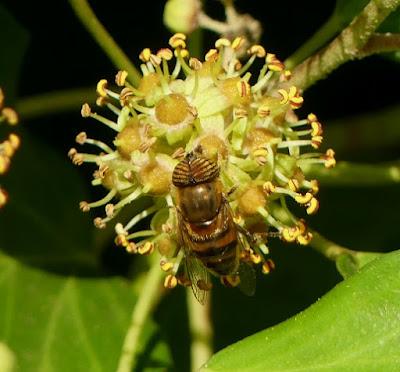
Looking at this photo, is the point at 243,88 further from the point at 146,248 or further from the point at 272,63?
the point at 146,248

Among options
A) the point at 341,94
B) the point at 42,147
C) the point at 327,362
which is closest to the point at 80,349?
the point at 42,147

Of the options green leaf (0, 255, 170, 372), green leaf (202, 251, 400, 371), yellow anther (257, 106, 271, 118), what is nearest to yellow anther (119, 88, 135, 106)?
yellow anther (257, 106, 271, 118)

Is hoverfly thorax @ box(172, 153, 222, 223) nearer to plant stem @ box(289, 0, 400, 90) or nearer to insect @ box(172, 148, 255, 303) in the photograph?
insect @ box(172, 148, 255, 303)

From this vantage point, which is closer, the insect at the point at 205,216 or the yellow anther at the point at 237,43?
the insect at the point at 205,216

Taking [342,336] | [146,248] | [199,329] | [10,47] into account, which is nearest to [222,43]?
[146,248]

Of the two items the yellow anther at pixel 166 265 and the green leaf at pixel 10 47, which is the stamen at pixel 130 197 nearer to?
the yellow anther at pixel 166 265

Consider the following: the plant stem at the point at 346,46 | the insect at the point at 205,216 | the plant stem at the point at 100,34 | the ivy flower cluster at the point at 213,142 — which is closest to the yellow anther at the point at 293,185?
the ivy flower cluster at the point at 213,142
